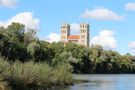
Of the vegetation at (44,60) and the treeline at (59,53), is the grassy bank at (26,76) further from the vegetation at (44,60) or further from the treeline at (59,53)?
the treeline at (59,53)

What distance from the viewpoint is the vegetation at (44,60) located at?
1490 inches

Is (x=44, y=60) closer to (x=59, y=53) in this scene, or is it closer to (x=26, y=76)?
(x=59, y=53)

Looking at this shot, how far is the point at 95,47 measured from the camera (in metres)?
156

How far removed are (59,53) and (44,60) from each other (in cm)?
3007

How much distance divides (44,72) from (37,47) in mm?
67091

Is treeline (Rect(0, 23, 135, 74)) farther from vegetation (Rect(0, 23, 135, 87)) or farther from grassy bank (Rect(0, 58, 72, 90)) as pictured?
grassy bank (Rect(0, 58, 72, 90))

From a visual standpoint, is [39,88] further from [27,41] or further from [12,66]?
[27,41]

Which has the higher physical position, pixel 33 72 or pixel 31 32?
pixel 31 32

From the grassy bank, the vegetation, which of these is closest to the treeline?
the vegetation

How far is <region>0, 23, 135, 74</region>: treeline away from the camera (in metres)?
95.1

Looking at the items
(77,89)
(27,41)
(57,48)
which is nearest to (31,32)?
(27,41)

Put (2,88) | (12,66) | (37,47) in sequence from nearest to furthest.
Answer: (2,88) → (12,66) → (37,47)

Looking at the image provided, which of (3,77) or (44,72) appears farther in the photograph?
(44,72)

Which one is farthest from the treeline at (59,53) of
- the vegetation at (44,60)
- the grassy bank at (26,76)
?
the grassy bank at (26,76)
